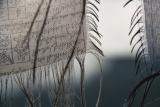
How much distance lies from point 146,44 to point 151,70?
0.48ft

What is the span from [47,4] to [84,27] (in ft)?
0.89

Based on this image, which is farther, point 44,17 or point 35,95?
point 44,17

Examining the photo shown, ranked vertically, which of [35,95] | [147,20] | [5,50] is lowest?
[35,95]

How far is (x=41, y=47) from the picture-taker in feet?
9.41

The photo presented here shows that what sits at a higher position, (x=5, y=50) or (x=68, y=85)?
(x=5, y=50)

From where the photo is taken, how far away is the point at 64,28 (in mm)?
2844

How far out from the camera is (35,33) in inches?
114

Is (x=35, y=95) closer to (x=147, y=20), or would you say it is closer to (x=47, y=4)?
(x=47, y=4)

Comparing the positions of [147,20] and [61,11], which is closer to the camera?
[147,20]

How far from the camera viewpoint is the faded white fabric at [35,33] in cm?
283

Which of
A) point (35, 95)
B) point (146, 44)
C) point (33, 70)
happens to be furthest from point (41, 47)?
point (146, 44)

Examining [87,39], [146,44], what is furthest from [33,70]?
[146,44]

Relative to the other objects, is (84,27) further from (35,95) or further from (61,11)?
(35,95)

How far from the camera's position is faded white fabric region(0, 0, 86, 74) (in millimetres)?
2826
